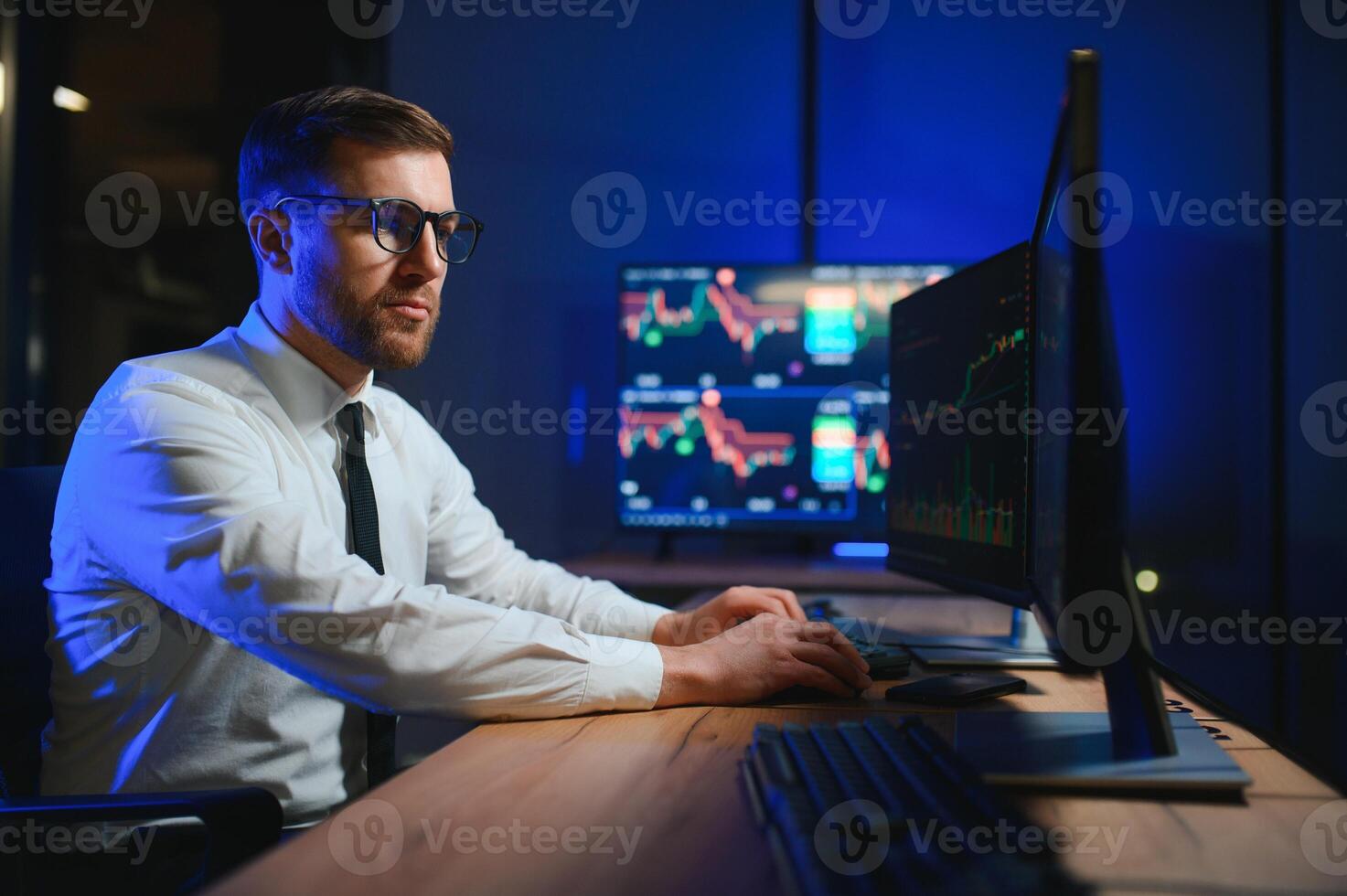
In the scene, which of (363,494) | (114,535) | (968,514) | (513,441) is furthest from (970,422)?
(513,441)

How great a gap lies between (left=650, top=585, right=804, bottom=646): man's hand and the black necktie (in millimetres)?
395

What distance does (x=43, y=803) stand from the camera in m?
0.81

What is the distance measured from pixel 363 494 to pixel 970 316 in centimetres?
87

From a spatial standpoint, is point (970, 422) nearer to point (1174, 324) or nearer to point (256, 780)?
point (256, 780)

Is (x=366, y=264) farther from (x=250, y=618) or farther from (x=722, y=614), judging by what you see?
(x=722, y=614)

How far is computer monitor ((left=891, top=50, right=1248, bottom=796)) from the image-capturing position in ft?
2.21

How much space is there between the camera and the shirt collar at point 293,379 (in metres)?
1.22

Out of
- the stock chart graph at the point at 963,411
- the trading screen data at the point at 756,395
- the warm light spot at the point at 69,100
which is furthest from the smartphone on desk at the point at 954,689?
the warm light spot at the point at 69,100

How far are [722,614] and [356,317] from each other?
0.67 meters

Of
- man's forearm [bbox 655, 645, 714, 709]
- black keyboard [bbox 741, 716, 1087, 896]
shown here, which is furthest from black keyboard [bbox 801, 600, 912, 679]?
black keyboard [bbox 741, 716, 1087, 896]

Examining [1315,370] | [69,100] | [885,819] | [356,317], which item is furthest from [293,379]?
[1315,370]

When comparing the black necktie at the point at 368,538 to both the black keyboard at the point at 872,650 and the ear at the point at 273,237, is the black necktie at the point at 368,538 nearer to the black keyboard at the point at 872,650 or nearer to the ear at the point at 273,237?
the ear at the point at 273,237

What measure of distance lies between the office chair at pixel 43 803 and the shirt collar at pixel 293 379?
32 cm

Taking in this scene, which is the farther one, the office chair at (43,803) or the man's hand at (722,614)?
the man's hand at (722,614)
